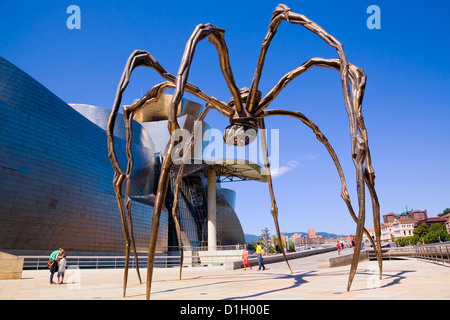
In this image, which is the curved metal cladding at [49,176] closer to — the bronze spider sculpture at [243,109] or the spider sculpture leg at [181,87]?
the bronze spider sculpture at [243,109]

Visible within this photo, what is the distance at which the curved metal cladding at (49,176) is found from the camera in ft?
79.3

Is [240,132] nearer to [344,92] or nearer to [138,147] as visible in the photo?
[344,92]

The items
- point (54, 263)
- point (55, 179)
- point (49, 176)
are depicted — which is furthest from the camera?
point (55, 179)

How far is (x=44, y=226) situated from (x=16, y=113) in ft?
30.9

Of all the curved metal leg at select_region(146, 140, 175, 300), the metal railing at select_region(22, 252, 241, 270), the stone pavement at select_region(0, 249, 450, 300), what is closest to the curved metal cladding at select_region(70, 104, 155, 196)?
the metal railing at select_region(22, 252, 241, 270)

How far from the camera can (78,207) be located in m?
29.8

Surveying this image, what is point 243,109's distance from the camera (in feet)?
21.7

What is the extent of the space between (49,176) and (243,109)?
25.5 meters

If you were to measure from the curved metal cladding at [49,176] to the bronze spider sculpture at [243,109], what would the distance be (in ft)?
75.8

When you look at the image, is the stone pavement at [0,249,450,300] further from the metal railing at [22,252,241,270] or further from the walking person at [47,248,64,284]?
the metal railing at [22,252,241,270]

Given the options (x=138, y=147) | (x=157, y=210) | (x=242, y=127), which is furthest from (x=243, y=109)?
(x=138, y=147)

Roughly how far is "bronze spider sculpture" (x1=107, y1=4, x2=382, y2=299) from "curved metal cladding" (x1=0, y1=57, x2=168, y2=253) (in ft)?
75.8

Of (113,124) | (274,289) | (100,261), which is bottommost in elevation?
(100,261)
